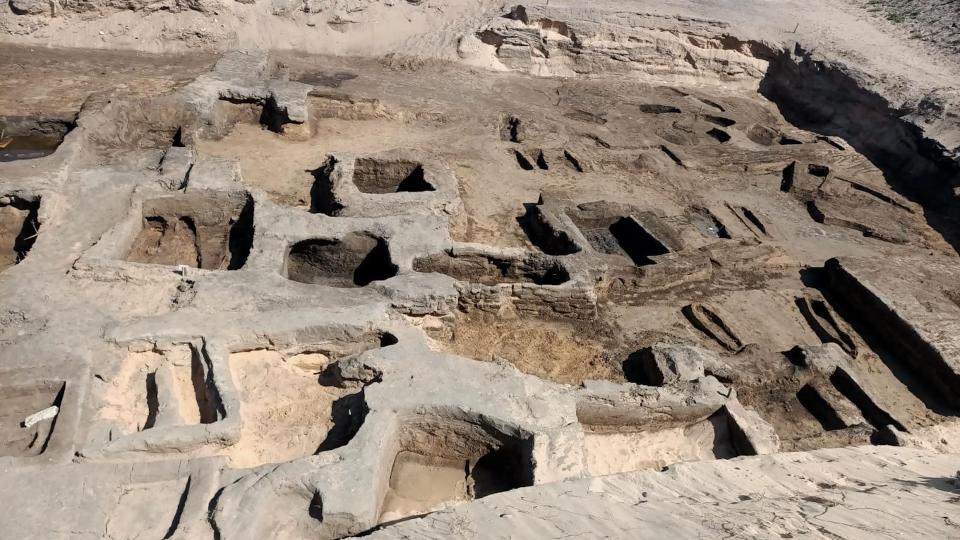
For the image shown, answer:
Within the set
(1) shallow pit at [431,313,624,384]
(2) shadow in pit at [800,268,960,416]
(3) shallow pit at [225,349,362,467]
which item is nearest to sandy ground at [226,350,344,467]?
(3) shallow pit at [225,349,362,467]

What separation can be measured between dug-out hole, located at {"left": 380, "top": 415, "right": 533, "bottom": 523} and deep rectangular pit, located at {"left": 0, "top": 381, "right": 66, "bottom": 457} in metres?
2.59

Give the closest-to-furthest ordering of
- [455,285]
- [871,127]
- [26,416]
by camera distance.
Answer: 1. [26,416]
2. [455,285]
3. [871,127]

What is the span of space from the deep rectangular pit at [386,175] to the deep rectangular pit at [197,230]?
200cm

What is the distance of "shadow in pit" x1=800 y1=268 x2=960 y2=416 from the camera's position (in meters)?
6.88

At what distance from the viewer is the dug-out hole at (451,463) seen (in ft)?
17.1

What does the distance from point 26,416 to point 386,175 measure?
5.71 metres

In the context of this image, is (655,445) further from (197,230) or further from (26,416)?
(197,230)

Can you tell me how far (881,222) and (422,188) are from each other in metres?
7.35

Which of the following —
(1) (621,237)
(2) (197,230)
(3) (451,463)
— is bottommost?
(3) (451,463)

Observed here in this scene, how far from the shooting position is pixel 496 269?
7684 millimetres

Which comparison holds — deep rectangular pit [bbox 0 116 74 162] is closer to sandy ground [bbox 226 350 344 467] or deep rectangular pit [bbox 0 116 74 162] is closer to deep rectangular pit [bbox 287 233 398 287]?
deep rectangular pit [bbox 287 233 398 287]

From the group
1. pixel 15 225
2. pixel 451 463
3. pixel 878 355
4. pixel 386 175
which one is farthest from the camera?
pixel 386 175

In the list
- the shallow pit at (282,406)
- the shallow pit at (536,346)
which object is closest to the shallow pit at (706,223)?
the shallow pit at (536,346)

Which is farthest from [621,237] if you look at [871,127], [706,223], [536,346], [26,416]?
[871,127]
